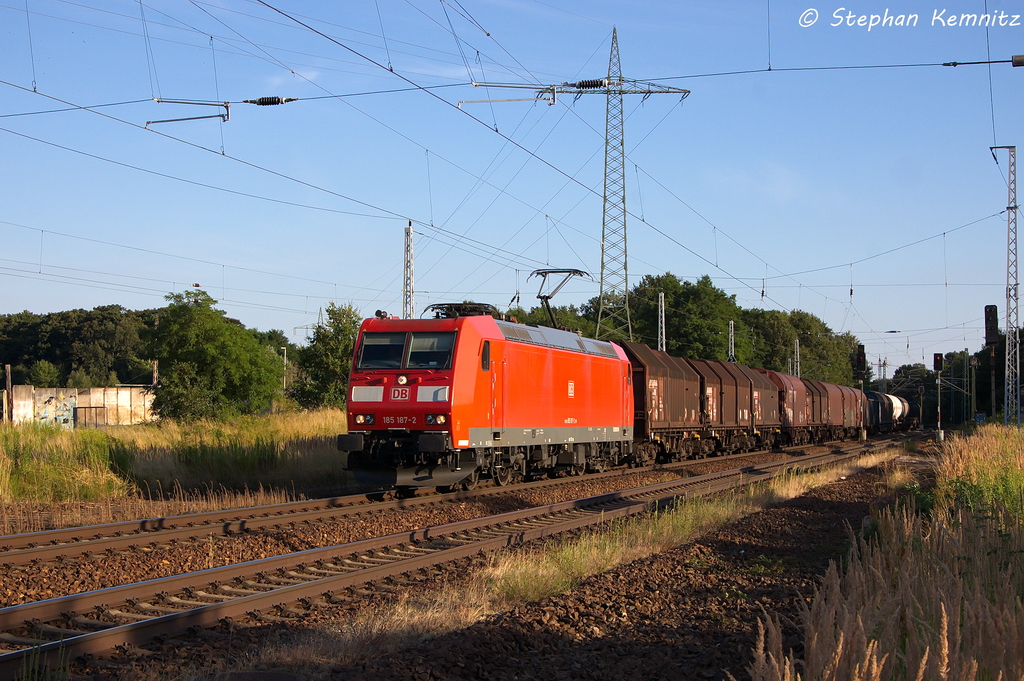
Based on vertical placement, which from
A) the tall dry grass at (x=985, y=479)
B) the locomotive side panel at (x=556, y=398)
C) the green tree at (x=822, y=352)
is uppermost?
the green tree at (x=822, y=352)

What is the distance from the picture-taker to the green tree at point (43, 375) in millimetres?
75312

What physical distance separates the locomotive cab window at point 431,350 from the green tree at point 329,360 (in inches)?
705

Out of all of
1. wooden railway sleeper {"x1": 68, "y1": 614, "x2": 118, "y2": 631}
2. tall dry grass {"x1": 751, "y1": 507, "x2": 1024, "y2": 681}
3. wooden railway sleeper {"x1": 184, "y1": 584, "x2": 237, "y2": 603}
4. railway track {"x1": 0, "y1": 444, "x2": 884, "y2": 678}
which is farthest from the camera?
wooden railway sleeper {"x1": 184, "y1": 584, "x2": 237, "y2": 603}

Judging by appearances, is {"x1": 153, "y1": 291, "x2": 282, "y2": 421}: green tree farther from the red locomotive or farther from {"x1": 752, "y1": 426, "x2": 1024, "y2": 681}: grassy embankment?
{"x1": 752, "y1": 426, "x2": 1024, "y2": 681}: grassy embankment

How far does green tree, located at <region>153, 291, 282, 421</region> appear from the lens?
99.9ft

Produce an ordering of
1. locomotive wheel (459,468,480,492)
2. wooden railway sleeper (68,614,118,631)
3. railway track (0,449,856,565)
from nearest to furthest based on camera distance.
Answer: wooden railway sleeper (68,614,118,631) → railway track (0,449,856,565) → locomotive wheel (459,468,480,492)

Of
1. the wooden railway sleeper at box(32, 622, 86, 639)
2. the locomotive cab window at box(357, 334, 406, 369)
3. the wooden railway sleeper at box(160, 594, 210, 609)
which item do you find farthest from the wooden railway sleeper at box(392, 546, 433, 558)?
the locomotive cab window at box(357, 334, 406, 369)

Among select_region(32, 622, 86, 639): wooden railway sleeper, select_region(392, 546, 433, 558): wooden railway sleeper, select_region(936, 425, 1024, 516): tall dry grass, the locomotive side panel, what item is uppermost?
the locomotive side panel

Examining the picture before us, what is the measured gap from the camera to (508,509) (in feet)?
50.4

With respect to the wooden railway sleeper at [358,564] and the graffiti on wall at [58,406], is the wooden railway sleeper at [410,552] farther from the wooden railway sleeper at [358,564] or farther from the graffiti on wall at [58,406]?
the graffiti on wall at [58,406]

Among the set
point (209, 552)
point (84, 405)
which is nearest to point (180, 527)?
point (209, 552)

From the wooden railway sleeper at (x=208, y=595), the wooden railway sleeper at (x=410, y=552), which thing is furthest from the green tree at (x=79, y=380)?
the wooden railway sleeper at (x=208, y=595)

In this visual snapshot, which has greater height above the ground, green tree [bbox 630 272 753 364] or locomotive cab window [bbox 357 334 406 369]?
green tree [bbox 630 272 753 364]

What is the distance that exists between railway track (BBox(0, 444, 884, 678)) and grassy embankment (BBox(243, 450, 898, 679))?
0.81 m
